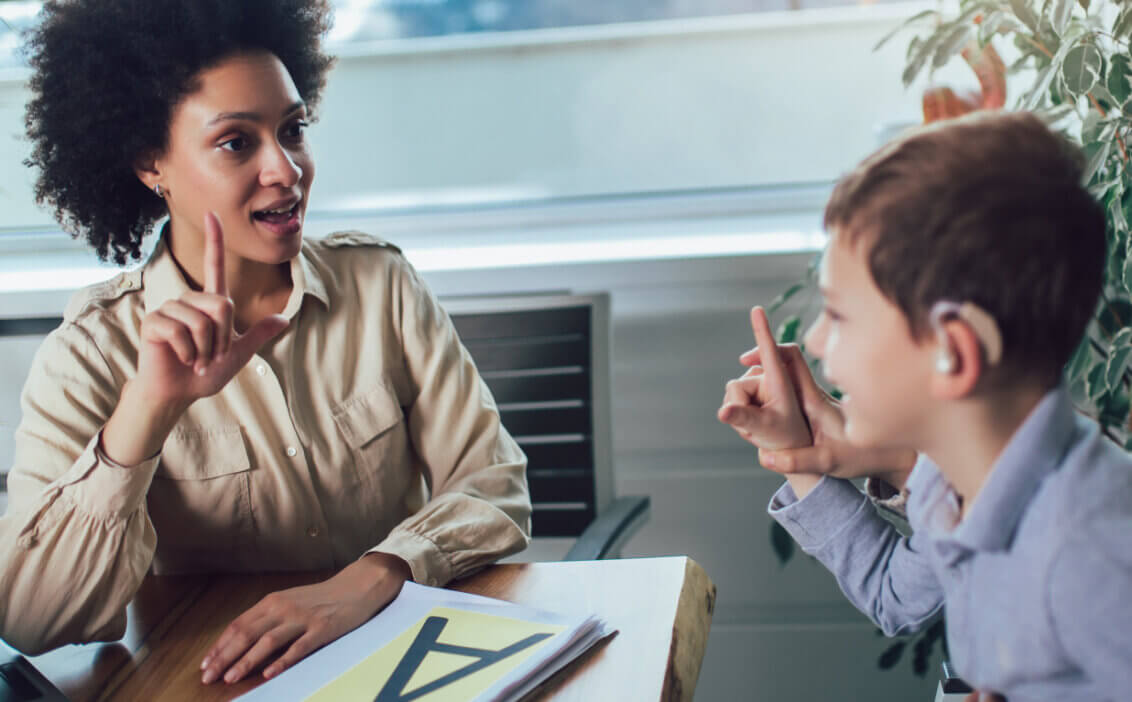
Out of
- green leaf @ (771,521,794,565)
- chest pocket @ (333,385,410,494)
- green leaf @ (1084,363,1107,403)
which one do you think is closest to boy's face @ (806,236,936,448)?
chest pocket @ (333,385,410,494)

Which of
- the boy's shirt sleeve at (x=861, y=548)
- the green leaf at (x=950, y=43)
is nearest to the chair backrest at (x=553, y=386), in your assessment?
the green leaf at (x=950, y=43)

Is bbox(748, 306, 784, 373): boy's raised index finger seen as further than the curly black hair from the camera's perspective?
No

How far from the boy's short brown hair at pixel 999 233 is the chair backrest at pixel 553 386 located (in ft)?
3.70

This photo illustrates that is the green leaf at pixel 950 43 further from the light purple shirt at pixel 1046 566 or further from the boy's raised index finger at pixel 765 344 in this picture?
the light purple shirt at pixel 1046 566

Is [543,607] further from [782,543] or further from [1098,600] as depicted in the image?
[782,543]

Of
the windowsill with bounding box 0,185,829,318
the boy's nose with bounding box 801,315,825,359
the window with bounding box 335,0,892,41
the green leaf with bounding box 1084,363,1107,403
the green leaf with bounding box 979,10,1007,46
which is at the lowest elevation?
the green leaf with bounding box 1084,363,1107,403

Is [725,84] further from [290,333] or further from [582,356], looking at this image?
[290,333]

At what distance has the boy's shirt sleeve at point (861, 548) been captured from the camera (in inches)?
35.4

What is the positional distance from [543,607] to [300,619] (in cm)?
24

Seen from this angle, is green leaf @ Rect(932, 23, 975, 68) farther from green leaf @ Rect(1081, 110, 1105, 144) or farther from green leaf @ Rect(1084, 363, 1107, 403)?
green leaf @ Rect(1084, 363, 1107, 403)

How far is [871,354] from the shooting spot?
687 mm

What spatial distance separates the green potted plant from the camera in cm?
135

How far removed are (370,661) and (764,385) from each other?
1.49ft

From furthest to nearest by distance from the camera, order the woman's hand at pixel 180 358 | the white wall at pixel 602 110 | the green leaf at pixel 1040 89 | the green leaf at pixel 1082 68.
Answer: the white wall at pixel 602 110 → the green leaf at pixel 1040 89 → the green leaf at pixel 1082 68 → the woman's hand at pixel 180 358
